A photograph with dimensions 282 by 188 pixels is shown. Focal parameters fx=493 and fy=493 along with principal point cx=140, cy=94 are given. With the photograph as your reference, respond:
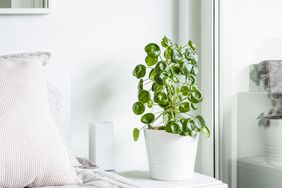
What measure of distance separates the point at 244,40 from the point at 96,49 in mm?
723

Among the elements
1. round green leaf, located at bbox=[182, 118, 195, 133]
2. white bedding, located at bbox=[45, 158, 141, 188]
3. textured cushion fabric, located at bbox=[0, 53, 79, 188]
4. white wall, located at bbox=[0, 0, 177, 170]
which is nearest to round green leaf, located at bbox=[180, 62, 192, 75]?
round green leaf, located at bbox=[182, 118, 195, 133]

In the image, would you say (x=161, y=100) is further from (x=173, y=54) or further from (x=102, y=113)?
(x=102, y=113)

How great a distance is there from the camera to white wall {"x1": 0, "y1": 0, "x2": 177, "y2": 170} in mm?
2291

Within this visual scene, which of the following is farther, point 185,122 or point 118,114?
point 118,114

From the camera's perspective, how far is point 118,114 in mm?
2506

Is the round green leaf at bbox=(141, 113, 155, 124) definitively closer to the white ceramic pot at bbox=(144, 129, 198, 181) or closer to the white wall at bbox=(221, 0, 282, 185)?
the white ceramic pot at bbox=(144, 129, 198, 181)

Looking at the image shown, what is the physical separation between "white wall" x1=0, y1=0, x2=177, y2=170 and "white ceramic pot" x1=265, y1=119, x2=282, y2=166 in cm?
67

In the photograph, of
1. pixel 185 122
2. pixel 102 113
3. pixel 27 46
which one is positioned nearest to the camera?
pixel 185 122

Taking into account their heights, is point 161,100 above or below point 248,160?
above

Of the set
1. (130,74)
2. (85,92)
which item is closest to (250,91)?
(130,74)

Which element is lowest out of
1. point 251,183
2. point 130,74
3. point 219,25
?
point 251,183

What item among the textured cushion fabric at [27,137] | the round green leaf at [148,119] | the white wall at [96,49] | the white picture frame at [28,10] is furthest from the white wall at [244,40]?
the textured cushion fabric at [27,137]

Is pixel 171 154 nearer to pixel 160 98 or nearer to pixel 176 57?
pixel 160 98

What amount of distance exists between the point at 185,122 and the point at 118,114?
49 centimetres
